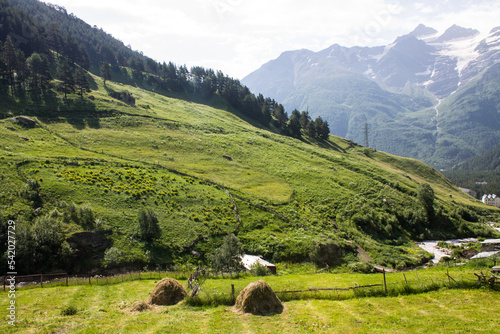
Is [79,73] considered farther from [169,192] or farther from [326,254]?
[326,254]

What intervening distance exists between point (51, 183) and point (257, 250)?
36824mm

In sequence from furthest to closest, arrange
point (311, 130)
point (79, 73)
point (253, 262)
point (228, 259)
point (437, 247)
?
point (311, 130) < point (79, 73) < point (437, 247) < point (253, 262) < point (228, 259)

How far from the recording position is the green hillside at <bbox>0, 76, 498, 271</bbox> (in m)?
Result: 38.7

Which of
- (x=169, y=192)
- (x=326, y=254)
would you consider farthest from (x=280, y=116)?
(x=326, y=254)

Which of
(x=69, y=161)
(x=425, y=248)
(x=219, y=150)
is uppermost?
(x=219, y=150)

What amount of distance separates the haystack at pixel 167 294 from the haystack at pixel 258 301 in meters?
5.11

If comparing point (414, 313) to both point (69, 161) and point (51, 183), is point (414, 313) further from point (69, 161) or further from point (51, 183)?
Answer: point (69, 161)

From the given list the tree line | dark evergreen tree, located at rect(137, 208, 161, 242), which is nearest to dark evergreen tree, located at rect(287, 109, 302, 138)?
the tree line

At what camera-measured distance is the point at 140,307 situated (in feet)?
68.6

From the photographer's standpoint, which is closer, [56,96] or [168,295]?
[168,295]

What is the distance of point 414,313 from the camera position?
64.0ft

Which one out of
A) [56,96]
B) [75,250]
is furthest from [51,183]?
[56,96]

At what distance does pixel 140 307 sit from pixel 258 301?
9.27 meters

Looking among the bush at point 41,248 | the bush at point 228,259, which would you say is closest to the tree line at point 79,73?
the bush at point 41,248
